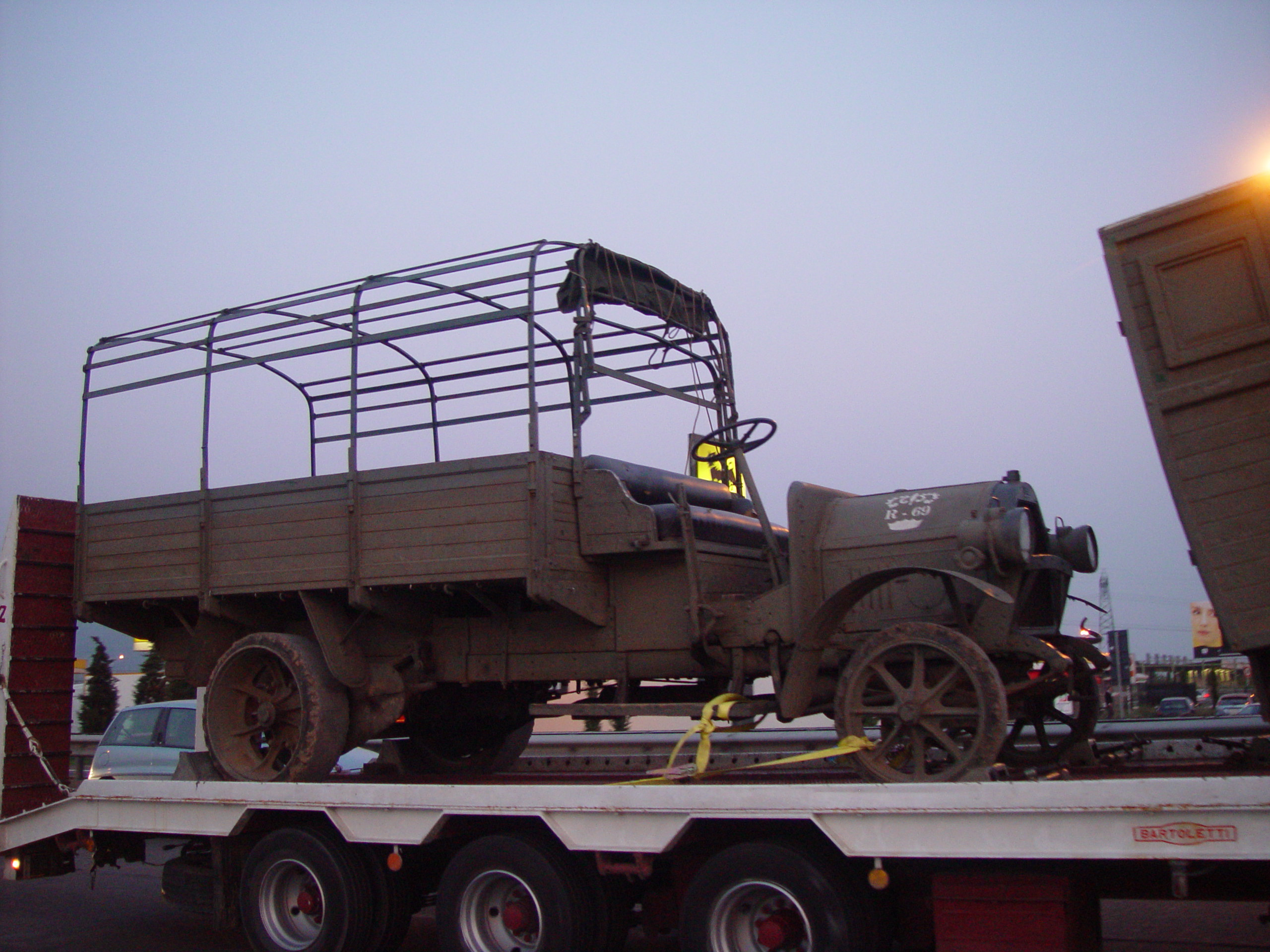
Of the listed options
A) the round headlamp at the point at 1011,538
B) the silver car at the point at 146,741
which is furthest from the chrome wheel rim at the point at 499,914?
the silver car at the point at 146,741

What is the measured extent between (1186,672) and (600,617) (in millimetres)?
41366

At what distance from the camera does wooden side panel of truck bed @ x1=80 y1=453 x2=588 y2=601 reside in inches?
265

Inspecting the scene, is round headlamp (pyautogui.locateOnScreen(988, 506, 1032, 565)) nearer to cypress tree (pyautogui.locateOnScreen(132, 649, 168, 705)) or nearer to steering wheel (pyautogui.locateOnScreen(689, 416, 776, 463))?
steering wheel (pyautogui.locateOnScreen(689, 416, 776, 463))

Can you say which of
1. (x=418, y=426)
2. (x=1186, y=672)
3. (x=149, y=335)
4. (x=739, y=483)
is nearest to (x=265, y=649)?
(x=418, y=426)

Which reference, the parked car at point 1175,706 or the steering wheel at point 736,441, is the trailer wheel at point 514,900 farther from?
the parked car at point 1175,706

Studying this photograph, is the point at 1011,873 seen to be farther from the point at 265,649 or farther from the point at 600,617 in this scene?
the point at 265,649

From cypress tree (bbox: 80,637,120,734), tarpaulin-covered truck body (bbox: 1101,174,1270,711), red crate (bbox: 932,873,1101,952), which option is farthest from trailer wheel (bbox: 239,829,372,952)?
cypress tree (bbox: 80,637,120,734)

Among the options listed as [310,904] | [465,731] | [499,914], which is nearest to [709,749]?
[499,914]

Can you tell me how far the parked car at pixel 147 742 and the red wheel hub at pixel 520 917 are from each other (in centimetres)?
681

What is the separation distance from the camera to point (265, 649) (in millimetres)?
7629

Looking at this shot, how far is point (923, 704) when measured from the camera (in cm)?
551

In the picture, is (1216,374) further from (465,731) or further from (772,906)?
(465,731)

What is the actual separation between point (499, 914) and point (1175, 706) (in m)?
28.4

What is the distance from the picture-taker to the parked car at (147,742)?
12508 mm
